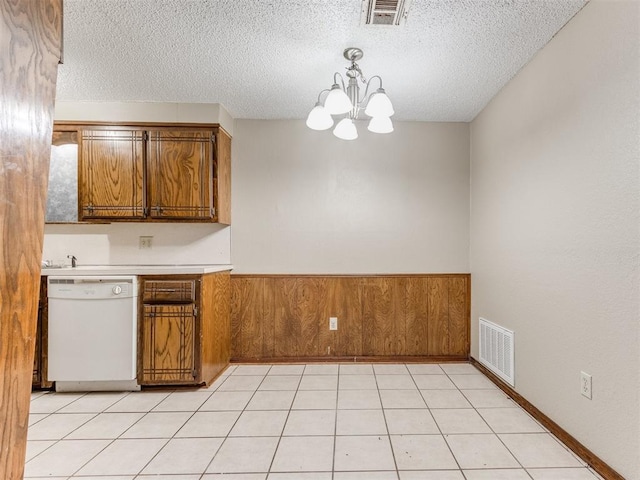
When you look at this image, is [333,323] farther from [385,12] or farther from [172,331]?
[385,12]

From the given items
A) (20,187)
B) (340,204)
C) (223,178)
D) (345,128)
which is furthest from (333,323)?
(20,187)

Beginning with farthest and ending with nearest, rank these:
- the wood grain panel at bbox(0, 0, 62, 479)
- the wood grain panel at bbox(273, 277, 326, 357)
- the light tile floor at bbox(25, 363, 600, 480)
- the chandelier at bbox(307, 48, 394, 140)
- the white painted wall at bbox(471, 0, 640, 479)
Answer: the wood grain panel at bbox(273, 277, 326, 357)
the chandelier at bbox(307, 48, 394, 140)
the light tile floor at bbox(25, 363, 600, 480)
the white painted wall at bbox(471, 0, 640, 479)
the wood grain panel at bbox(0, 0, 62, 479)

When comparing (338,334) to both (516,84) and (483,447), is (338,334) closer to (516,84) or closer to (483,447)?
(483,447)

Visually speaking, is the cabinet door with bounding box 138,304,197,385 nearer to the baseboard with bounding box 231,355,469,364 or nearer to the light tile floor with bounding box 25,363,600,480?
the light tile floor with bounding box 25,363,600,480

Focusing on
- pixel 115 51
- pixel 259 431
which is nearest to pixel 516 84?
pixel 115 51

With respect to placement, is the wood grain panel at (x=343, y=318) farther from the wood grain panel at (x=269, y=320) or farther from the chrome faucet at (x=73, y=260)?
the chrome faucet at (x=73, y=260)

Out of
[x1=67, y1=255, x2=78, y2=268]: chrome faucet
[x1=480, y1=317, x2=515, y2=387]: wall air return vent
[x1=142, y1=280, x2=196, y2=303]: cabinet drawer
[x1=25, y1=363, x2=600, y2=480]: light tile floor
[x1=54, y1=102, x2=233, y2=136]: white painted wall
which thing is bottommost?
[x1=25, y1=363, x2=600, y2=480]: light tile floor

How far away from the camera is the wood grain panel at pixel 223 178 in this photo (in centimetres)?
302

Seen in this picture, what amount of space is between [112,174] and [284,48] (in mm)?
1810

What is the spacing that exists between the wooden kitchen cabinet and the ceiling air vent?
6.62 ft

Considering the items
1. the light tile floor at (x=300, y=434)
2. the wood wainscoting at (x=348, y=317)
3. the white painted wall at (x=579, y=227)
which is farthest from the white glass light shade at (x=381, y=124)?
the light tile floor at (x=300, y=434)

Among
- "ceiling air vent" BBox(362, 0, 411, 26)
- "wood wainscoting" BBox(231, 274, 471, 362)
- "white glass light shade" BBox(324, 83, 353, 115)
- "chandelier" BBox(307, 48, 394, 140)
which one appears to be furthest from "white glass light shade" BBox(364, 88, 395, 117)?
"wood wainscoting" BBox(231, 274, 471, 362)

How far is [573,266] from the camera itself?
73.8 inches

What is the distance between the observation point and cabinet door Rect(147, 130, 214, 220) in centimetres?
296
